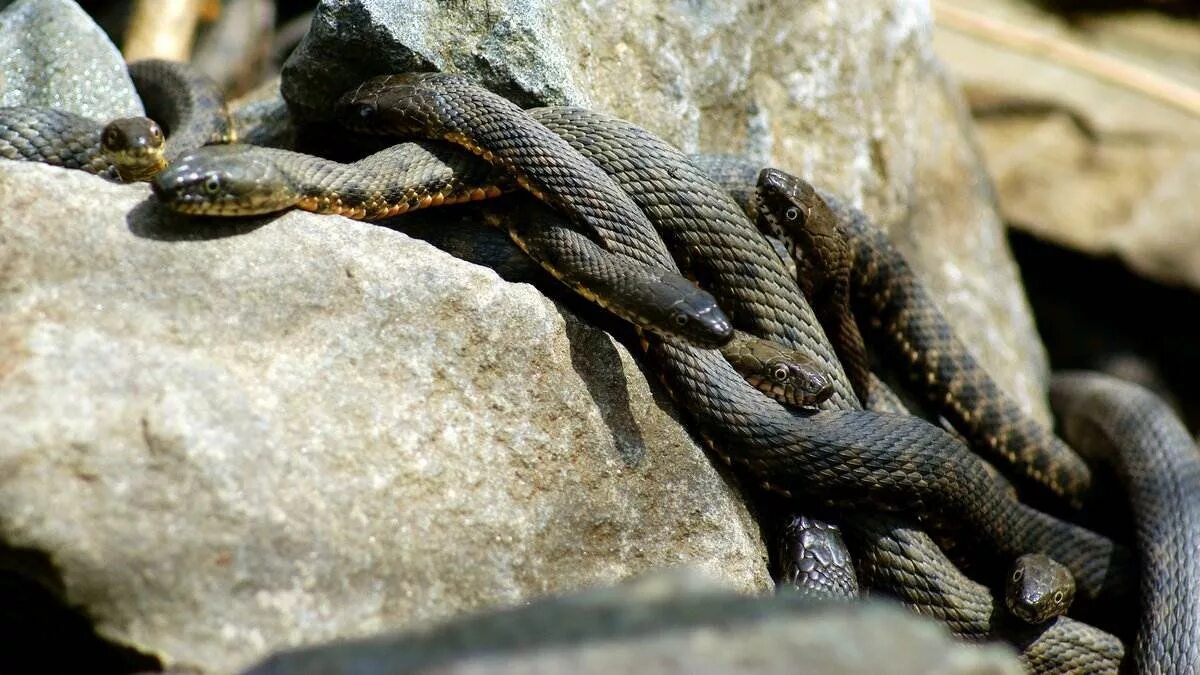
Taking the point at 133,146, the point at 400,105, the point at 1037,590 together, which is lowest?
the point at 1037,590

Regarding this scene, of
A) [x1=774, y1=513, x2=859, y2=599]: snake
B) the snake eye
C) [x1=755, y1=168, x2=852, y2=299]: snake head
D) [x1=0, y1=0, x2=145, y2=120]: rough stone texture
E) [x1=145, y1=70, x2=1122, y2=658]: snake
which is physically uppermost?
the snake eye

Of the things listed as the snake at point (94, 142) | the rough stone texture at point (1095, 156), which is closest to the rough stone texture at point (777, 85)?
the snake at point (94, 142)

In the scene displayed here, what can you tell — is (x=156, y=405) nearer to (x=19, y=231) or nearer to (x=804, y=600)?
(x=19, y=231)

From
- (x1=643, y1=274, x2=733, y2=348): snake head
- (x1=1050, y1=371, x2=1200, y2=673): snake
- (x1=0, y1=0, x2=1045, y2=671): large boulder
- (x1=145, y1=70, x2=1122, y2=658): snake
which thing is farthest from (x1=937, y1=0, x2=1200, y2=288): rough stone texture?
(x1=643, y1=274, x2=733, y2=348): snake head

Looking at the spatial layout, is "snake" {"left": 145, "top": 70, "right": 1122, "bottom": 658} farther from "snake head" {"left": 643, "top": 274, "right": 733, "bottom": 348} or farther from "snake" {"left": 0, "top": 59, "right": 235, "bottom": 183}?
"snake" {"left": 0, "top": 59, "right": 235, "bottom": 183}

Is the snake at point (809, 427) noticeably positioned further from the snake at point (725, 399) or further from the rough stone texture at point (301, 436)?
the rough stone texture at point (301, 436)

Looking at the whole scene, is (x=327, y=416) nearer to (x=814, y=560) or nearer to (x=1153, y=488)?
(x=814, y=560)

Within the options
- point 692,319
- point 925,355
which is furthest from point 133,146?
point 925,355

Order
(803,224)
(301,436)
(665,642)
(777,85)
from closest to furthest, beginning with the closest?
(665,642) → (301,436) → (803,224) → (777,85)
